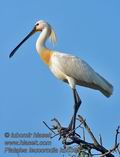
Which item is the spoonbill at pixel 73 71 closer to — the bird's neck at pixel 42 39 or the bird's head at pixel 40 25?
the bird's neck at pixel 42 39

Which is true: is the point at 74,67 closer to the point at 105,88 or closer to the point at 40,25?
the point at 105,88

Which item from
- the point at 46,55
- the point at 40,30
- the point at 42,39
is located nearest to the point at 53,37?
the point at 42,39

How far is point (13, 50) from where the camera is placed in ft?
50.7

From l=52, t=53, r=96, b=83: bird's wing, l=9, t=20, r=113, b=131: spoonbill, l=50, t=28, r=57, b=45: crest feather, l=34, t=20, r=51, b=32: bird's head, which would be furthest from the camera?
l=34, t=20, r=51, b=32: bird's head

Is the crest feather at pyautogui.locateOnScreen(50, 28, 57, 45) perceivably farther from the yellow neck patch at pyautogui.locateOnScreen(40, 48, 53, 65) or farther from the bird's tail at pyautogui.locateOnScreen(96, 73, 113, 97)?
the bird's tail at pyautogui.locateOnScreen(96, 73, 113, 97)

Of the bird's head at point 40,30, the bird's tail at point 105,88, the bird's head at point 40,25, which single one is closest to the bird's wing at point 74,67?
the bird's tail at point 105,88

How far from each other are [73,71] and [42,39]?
1183 mm

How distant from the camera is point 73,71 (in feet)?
45.6

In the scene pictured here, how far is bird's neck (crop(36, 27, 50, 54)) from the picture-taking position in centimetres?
1433

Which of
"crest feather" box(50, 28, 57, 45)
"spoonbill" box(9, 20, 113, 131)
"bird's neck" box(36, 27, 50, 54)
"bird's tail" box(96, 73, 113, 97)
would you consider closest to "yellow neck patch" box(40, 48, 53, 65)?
"spoonbill" box(9, 20, 113, 131)

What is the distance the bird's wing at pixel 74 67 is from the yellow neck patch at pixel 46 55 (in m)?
0.11

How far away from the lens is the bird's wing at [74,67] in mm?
13726

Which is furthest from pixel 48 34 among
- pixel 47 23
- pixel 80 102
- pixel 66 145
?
pixel 66 145

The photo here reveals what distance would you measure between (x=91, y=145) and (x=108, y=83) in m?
4.47
